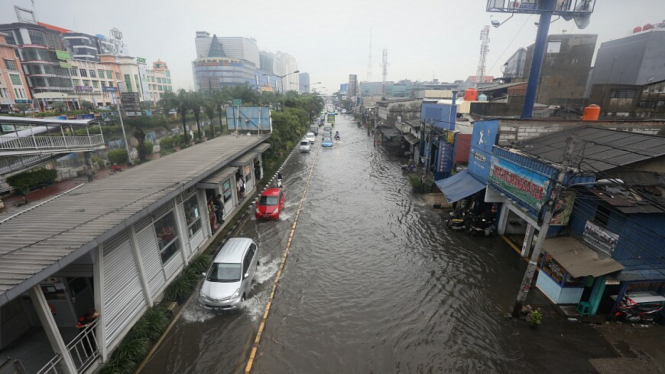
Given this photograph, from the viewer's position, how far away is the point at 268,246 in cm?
1653

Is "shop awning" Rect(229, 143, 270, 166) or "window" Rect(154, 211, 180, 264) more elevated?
"shop awning" Rect(229, 143, 270, 166)

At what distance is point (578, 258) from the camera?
34.2ft

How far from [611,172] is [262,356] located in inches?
579

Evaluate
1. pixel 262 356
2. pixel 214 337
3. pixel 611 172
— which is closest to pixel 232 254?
pixel 214 337

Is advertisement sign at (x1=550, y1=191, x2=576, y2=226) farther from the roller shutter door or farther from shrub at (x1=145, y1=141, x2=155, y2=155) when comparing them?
shrub at (x1=145, y1=141, x2=155, y2=155)

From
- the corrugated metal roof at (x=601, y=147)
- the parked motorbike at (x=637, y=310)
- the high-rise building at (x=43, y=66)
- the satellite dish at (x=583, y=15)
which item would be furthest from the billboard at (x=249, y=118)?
the high-rise building at (x=43, y=66)

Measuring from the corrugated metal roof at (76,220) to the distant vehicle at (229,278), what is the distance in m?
3.38

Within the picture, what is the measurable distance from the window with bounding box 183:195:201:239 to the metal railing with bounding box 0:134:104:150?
13745 millimetres

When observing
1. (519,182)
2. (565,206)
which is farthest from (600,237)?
(519,182)

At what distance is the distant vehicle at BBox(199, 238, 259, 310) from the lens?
35.7ft

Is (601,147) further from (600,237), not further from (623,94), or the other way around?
(623,94)

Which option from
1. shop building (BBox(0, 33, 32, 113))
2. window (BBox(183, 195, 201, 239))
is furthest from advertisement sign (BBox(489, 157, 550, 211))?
shop building (BBox(0, 33, 32, 113))

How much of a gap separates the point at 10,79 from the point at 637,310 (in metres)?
92.7

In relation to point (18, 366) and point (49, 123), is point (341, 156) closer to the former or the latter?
point (49, 123)
